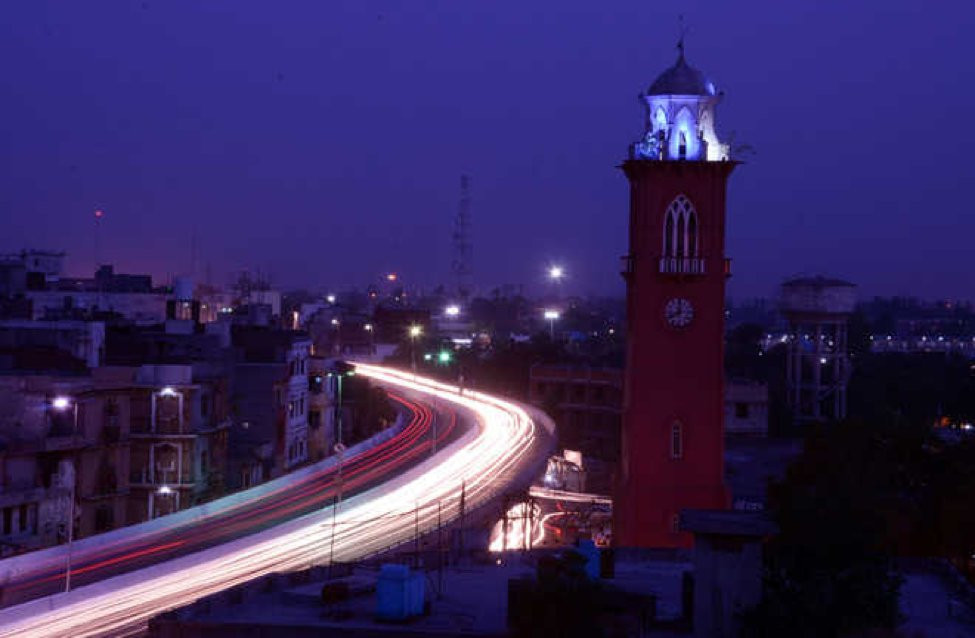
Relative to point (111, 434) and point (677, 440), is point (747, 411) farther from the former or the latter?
point (111, 434)

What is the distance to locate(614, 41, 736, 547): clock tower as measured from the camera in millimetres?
34281

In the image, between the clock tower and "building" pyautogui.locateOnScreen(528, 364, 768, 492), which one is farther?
"building" pyautogui.locateOnScreen(528, 364, 768, 492)

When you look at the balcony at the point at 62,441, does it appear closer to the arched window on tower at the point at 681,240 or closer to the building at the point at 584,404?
the arched window on tower at the point at 681,240

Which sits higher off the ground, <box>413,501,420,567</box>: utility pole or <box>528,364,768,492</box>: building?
<box>528,364,768,492</box>: building

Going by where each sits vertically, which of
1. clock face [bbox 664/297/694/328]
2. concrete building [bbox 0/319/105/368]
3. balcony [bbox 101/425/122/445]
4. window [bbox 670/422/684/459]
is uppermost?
clock face [bbox 664/297/694/328]

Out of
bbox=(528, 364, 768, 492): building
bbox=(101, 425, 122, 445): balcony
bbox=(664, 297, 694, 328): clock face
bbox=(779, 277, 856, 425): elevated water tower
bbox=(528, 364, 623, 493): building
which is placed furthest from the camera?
bbox=(779, 277, 856, 425): elevated water tower

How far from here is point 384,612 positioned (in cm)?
1839

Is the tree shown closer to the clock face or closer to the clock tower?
the clock tower

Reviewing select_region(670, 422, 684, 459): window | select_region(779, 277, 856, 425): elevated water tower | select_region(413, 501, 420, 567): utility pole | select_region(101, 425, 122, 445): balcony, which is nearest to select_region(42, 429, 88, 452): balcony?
select_region(101, 425, 122, 445): balcony

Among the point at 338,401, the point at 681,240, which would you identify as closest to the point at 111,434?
the point at 681,240

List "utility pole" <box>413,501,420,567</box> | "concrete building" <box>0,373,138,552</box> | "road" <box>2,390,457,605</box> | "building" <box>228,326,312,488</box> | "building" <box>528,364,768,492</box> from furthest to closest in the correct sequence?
"building" <box>528,364,768,492</box>, "building" <box>228,326,312,488</box>, "concrete building" <box>0,373,138,552</box>, "road" <box>2,390,457,605</box>, "utility pole" <box>413,501,420,567</box>

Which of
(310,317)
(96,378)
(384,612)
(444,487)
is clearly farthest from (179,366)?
(310,317)

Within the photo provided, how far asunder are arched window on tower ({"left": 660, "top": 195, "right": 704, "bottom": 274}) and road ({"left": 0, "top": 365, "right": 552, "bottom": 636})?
26.9 feet

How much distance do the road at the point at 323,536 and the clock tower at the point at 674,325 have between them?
17.0ft
